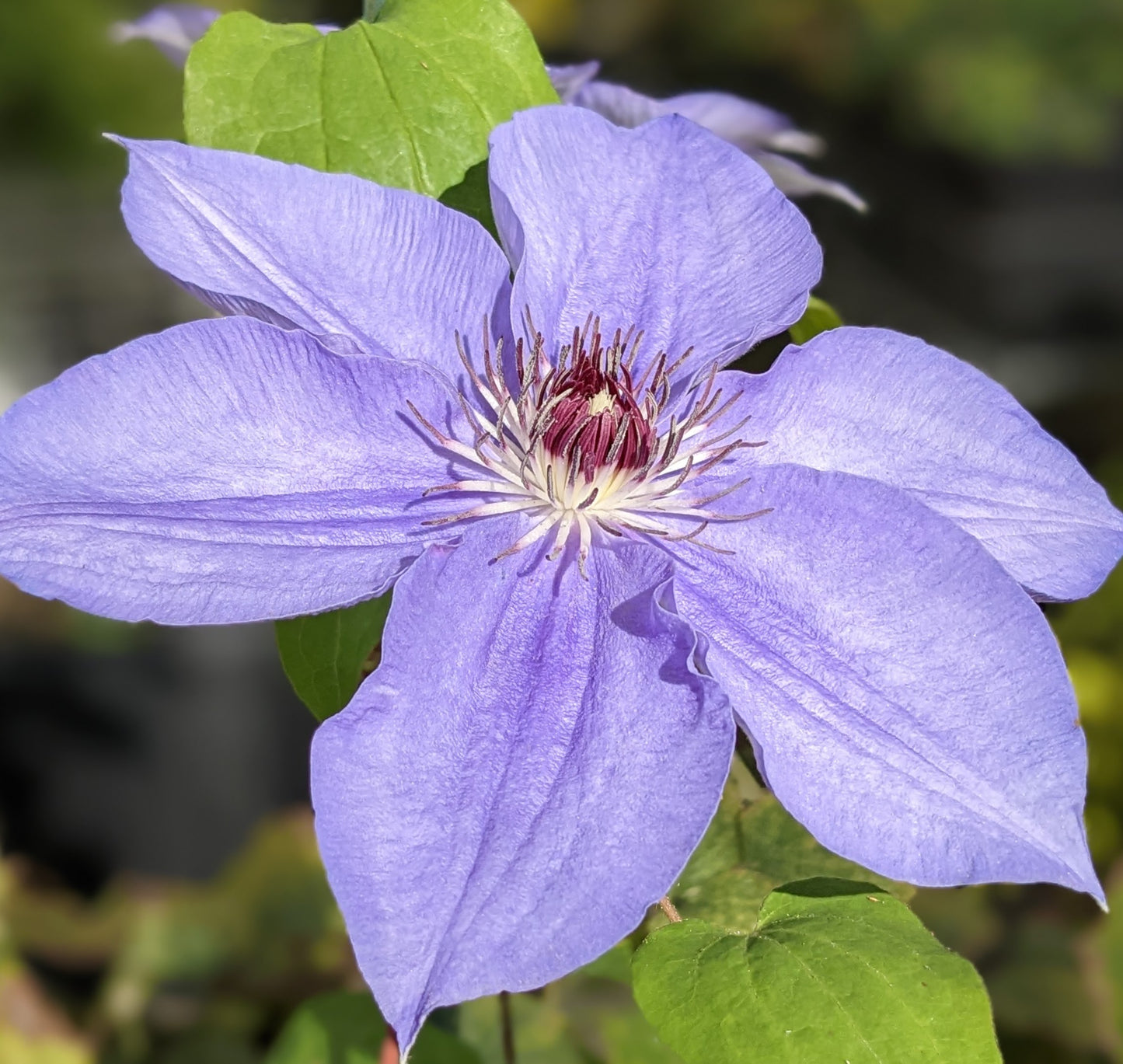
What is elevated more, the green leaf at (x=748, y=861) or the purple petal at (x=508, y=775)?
the purple petal at (x=508, y=775)

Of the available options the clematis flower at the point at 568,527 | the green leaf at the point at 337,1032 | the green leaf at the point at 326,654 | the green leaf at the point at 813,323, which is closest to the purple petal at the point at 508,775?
the clematis flower at the point at 568,527

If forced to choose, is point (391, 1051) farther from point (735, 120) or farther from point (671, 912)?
point (735, 120)

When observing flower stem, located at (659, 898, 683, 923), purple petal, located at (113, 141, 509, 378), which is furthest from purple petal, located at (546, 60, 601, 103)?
flower stem, located at (659, 898, 683, 923)

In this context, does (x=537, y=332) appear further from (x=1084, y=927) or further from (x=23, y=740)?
(x=23, y=740)

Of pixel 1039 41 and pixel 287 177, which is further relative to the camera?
pixel 1039 41

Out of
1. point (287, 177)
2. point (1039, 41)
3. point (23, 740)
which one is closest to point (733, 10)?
point (1039, 41)

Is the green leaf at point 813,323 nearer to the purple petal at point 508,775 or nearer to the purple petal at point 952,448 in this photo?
the purple petal at point 952,448

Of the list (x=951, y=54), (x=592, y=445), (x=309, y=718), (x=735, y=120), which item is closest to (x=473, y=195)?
(x=592, y=445)
